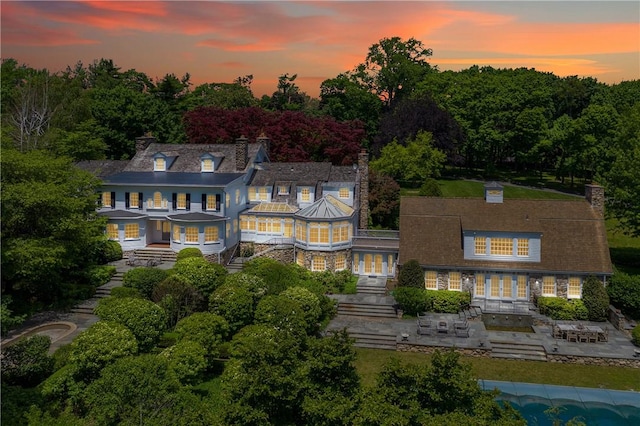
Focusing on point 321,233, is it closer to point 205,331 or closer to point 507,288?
point 507,288

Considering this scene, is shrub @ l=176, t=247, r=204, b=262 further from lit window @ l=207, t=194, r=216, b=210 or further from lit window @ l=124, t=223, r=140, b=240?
lit window @ l=124, t=223, r=140, b=240

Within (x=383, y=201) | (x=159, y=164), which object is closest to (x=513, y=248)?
(x=383, y=201)

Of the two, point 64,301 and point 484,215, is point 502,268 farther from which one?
point 64,301

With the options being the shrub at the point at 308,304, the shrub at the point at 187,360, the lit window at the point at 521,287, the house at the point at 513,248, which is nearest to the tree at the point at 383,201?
the house at the point at 513,248

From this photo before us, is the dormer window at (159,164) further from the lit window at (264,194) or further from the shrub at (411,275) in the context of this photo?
the shrub at (411,275)

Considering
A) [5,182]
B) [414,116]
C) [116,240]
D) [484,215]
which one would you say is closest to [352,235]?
[484,215]

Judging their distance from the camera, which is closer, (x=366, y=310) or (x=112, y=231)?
(x=366, y=310)
